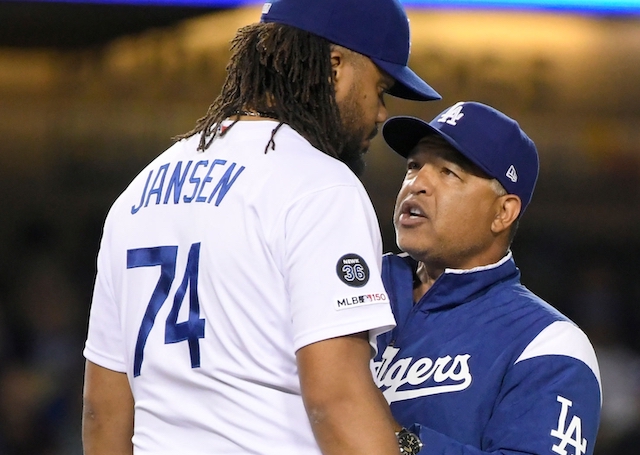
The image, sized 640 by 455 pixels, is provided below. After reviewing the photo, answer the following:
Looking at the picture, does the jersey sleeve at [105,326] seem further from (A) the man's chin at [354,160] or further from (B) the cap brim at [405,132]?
(B) the cap brim at [405,132]

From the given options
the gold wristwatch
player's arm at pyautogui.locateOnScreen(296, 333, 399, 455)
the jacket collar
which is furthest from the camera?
the jacket collar

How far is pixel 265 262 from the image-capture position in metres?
1.26

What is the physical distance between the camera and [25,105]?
5445 mm

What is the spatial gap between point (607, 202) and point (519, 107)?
86cm

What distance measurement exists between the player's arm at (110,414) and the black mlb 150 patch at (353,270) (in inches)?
19.0

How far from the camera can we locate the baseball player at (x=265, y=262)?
1.23m

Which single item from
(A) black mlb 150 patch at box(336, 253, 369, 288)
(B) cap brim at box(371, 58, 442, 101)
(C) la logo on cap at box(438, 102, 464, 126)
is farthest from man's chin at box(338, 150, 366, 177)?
(C) la logo on cap at box(438, 102, 464, 126)

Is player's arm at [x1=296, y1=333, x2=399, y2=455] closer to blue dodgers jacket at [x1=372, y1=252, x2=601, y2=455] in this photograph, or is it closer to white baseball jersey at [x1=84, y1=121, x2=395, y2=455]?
white baseball jersey at [x1=84, y1=121, x2=395, y2=455]

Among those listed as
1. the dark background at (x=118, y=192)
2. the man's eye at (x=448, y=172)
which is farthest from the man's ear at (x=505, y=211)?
the dark background at (x=118, y=192)

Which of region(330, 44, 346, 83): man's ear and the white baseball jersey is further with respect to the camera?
region(330, 44, 346, 83): man's ear

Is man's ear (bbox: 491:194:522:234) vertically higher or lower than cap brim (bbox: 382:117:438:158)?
lower

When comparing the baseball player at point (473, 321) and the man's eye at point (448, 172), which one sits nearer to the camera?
the baseball player at point (473, 321)

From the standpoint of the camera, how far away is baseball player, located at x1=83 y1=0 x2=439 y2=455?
48.4 inches

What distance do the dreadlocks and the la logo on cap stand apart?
19.8 inches
